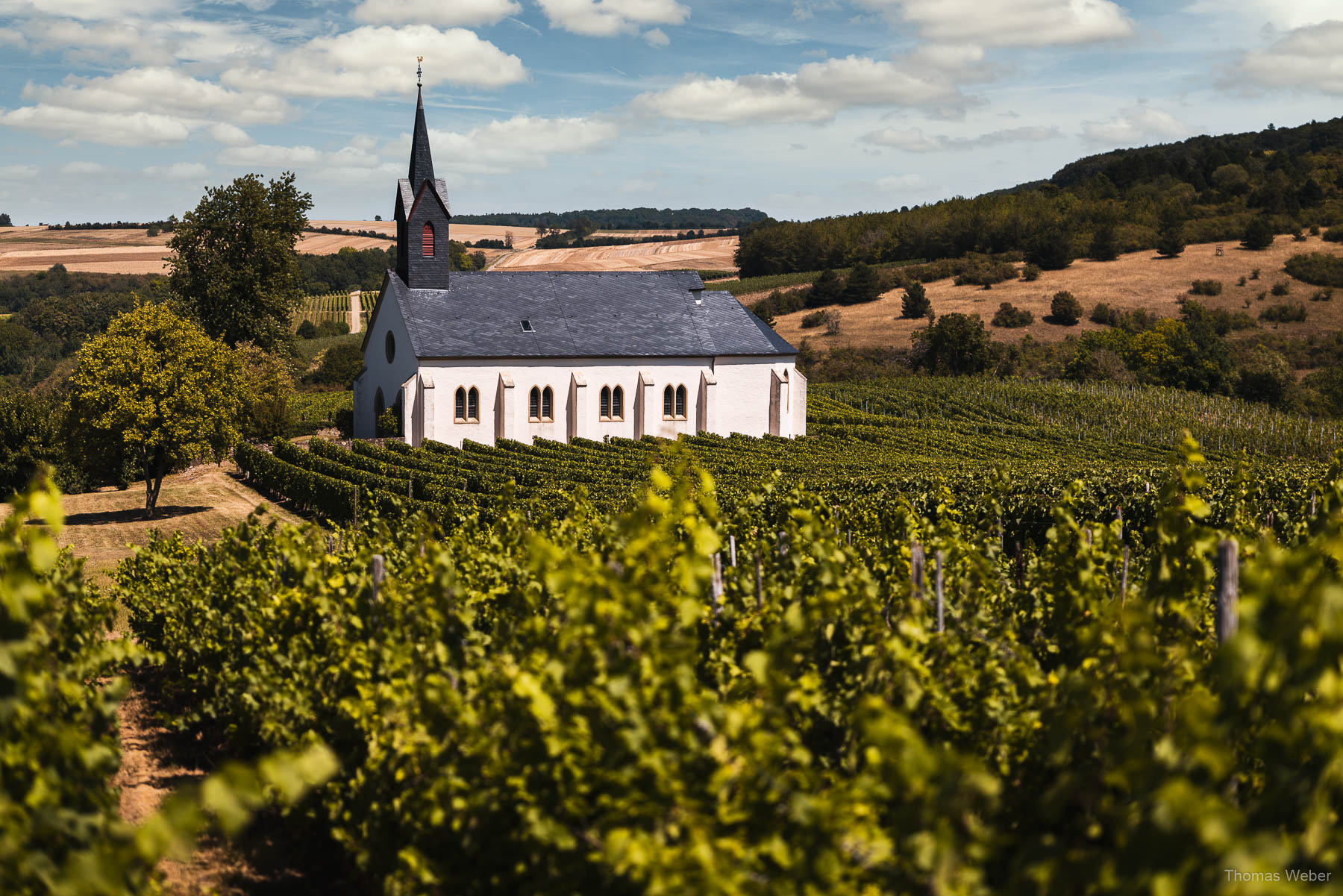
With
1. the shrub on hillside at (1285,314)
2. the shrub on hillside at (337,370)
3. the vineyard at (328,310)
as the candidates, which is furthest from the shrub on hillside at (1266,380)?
the vineyard at (328,310)

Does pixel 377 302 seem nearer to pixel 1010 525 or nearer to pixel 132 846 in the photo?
pixel 1010 525

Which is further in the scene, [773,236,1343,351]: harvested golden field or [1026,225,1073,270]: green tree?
[1026,225,1073,270]: green tree

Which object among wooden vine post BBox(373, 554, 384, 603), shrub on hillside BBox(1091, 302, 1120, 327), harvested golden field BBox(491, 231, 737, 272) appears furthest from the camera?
harvested golden field BBox(491, 231, 737, 272)

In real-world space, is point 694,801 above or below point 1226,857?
below

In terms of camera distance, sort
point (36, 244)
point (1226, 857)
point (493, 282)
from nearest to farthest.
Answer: point (1226, 857), point (493, 282), point (36, 244)

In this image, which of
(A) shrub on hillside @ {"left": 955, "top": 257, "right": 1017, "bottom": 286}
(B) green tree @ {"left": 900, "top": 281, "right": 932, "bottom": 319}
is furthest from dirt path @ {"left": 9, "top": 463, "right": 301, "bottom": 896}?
(A) shrub on hillside @ {"left": 955, "top": 257, "right": 1017, "bottom": 286}

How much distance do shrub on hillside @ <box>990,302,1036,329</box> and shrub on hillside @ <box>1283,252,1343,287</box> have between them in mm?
24281

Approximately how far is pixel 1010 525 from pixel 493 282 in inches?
1194

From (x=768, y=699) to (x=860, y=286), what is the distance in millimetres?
92623

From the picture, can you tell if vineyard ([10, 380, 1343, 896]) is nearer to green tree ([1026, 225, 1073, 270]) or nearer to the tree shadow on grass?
the tree shadow on grass

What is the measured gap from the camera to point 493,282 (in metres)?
45.2

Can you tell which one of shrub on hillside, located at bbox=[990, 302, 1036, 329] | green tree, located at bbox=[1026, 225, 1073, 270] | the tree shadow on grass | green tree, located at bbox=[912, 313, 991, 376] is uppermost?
green tree, located at bbox=[1026, 225, 1073, 270]

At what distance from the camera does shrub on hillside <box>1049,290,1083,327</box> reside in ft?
274

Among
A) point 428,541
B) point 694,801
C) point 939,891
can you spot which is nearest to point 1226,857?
point 939,891
